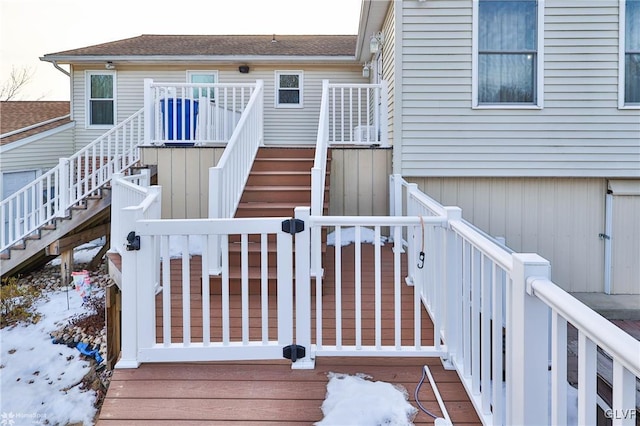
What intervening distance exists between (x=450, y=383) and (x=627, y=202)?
4.99 metres

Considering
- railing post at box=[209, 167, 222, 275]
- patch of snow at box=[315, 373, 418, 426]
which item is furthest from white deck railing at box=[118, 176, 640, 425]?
railing post at box=[209, 167, 222, 275]

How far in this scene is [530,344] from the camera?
60.1 inches

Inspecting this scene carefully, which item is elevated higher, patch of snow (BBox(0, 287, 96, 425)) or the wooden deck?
the wooden deck

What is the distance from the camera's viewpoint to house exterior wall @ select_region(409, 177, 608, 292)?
232 inches

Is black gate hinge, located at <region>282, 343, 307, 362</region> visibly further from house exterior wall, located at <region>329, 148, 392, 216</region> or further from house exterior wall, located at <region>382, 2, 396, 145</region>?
house exterior wall, located at <region>382, 2, 396, 145</region>

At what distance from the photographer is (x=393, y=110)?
5.75m

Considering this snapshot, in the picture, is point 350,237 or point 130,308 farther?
point 350,237

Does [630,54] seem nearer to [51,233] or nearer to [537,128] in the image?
[537,128]

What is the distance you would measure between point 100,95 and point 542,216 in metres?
10.3

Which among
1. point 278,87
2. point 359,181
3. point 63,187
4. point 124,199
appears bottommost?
point 124,199

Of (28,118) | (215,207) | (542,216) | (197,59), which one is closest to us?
(215,207)

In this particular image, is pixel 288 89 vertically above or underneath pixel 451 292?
above

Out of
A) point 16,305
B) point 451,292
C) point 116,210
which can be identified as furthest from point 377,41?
Result: point 16,305

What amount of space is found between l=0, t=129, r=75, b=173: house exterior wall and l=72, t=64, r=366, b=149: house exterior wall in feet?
3.19
